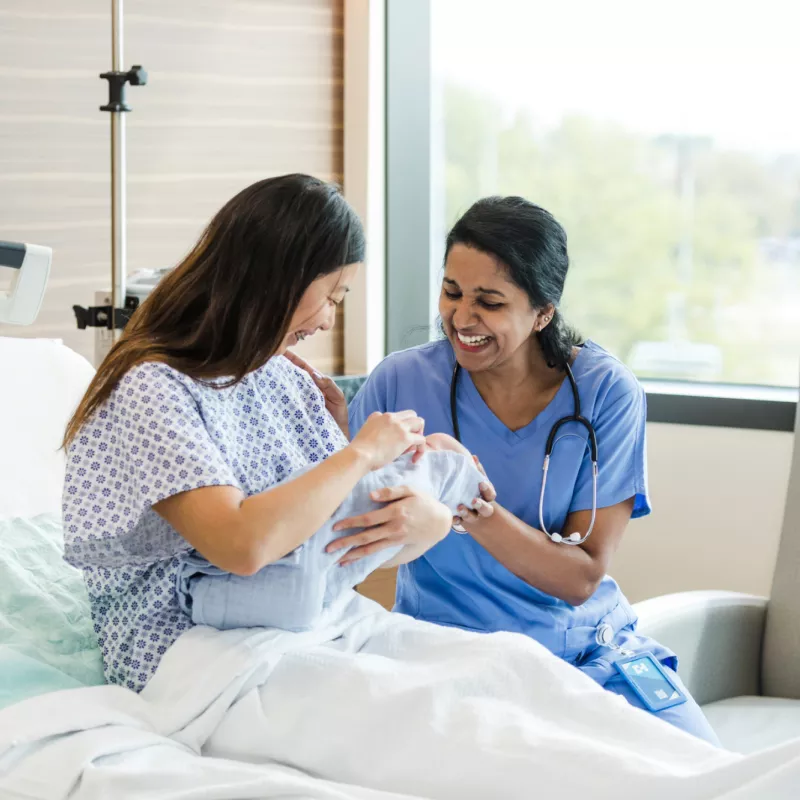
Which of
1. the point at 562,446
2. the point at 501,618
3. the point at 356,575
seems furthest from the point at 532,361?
the point at 356,575

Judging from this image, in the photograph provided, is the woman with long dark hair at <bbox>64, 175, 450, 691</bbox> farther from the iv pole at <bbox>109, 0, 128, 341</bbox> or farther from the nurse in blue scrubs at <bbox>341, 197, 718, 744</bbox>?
the iv pole at <bbox>109, 0, 128, 341</bbox>

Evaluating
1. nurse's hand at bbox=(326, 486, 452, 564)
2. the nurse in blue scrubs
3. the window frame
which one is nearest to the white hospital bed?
nurse's hand at bbox=(326, 486, 452, 564)

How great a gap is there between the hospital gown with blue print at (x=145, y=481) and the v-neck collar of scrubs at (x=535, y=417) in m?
0.50

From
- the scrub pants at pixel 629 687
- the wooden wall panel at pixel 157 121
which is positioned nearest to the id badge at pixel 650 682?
the scrub pants at pixel 629 687

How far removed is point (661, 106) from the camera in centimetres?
296

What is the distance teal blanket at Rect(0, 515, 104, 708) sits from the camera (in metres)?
1.38

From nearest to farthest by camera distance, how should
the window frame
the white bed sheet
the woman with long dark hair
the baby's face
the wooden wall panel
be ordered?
1. the white bed sheet
2. the woman with long dark hair
3. the baby's face
4. the wooden wall panel
5. the window frame

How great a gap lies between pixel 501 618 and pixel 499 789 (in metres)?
0.74

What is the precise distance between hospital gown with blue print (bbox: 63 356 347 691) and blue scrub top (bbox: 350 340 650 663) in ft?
1.59

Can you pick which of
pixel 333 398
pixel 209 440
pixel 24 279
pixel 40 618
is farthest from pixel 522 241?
pixel 40 618

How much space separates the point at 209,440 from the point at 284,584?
0.20 m

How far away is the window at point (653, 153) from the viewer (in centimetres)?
284

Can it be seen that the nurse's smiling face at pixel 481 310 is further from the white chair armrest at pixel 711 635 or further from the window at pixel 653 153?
the window at pixel 653 153

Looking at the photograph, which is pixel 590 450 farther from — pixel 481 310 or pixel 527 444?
pixel 481 310
